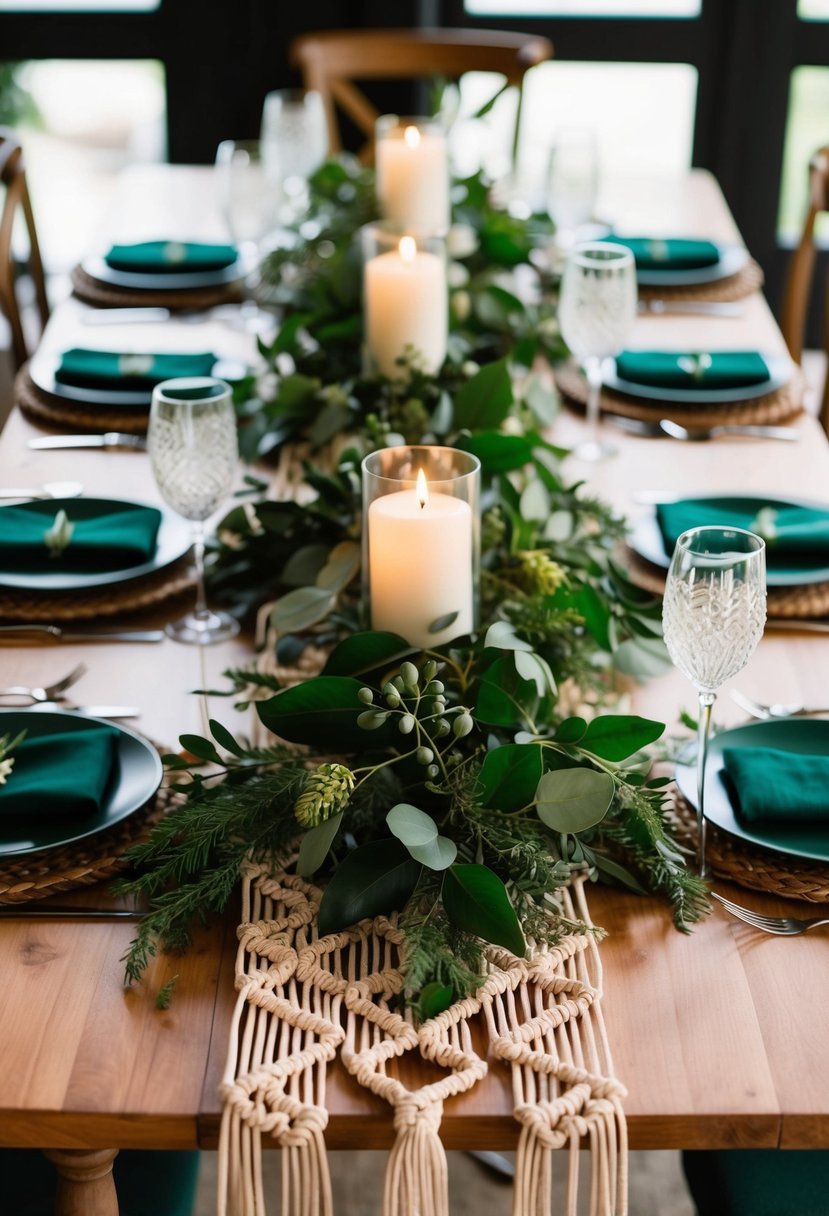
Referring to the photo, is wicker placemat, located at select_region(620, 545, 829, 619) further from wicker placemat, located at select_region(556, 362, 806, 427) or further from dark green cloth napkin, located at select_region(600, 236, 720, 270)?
dark green cloth napkin, located at select_region(600, 236, 720, 270)

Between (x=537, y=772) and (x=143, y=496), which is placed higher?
(x=537, y=772)

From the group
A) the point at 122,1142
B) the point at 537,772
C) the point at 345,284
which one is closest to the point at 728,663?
the point at 537,772

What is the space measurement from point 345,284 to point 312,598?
831 millimetres

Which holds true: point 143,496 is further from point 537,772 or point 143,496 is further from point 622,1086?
point 622,1086

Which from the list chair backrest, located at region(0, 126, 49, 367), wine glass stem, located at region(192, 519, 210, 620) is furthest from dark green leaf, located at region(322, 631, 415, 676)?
chair backrest, located at region(0, 126, 49, 367)

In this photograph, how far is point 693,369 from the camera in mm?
1865

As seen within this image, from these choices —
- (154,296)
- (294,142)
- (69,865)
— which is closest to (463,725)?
(69,865)

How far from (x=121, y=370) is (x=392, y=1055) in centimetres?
122

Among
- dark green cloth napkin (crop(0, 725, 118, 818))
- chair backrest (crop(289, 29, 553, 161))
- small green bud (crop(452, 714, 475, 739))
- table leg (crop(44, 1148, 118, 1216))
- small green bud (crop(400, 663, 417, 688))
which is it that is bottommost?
table leg (crop(44, 1148, 118, 1216))

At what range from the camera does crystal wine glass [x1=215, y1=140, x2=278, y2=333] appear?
2.05 metres

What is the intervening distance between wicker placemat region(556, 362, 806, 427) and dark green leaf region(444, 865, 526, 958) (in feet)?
3.52

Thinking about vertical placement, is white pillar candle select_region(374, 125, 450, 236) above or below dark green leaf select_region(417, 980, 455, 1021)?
above

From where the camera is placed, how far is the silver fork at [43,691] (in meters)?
1.22

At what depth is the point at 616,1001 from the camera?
0.88 m
